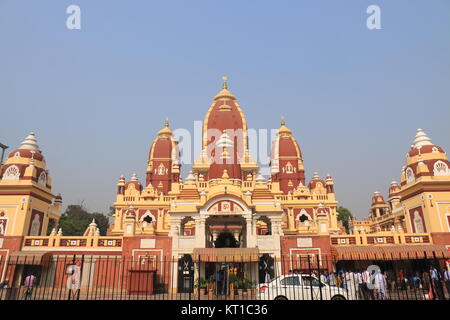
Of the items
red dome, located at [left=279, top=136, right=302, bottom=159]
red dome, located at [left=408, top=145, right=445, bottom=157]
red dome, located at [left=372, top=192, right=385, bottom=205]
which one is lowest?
red dome, located at [left=408, top=145, right=445, bottom=157]

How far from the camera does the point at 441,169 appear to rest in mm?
20625

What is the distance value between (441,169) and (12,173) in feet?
94.9

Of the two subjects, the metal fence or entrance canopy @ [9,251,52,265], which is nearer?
the metal fence

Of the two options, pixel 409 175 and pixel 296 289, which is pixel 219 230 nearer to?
pixel 296 289

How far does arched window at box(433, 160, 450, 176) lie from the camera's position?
20.5 metres

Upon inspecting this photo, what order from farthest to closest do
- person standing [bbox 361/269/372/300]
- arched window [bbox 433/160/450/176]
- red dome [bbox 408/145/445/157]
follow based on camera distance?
red dome [bbox 408/145/445/157] → arched window [bbox 433/160/450/176] → person standing [bbox 361/269/372/300]

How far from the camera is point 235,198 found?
19.1 meters

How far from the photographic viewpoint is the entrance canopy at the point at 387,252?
719 inches

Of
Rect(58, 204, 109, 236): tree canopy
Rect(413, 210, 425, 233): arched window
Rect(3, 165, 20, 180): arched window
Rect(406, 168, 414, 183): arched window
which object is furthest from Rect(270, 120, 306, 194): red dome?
Rect(58, 204, 109, 236): tree canopy

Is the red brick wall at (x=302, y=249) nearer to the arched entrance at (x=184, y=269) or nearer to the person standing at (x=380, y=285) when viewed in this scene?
the person standing at (x=380, y=285)

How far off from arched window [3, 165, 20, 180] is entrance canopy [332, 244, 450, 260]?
21332 mm

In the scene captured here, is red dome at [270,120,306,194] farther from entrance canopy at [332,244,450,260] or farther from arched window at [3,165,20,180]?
arched window at [3,165,20,180]
